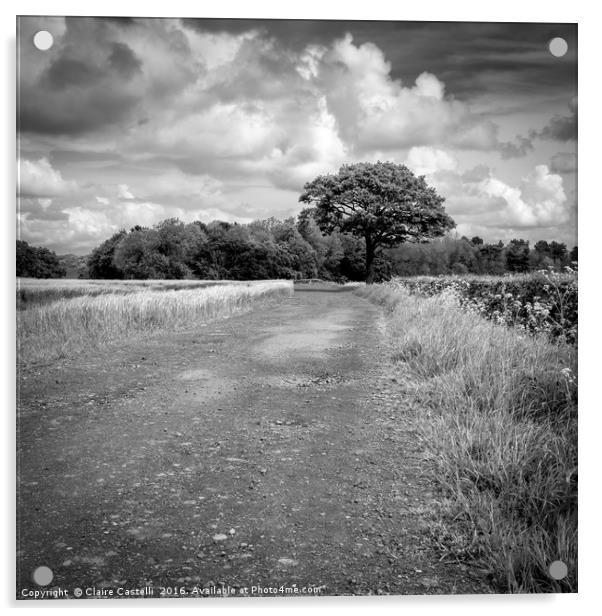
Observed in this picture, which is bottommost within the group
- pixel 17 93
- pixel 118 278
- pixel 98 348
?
pixel 98 348

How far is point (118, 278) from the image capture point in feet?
19.6

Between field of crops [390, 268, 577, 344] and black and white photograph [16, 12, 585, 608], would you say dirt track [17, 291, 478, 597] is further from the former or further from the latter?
field of crops [390, 268, 577, 344]

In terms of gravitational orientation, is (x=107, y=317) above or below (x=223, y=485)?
above

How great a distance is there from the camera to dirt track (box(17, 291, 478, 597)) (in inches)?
99.0

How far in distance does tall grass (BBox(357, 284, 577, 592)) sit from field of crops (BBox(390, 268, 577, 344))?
0.31 meters

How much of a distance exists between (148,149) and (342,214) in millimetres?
12179

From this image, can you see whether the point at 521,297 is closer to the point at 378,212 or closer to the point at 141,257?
the point at 378,212

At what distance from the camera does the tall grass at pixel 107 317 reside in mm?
5318

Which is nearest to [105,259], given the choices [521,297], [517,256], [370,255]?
[517,256]

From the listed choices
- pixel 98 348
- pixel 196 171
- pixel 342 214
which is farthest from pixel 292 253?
pixel 196 171

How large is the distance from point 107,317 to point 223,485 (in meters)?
7.09

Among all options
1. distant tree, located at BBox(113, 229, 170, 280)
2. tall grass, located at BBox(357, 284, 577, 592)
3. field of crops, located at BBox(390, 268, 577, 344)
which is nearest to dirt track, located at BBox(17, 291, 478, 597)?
tall grass, located at BBox(357, 284, 577, 592)

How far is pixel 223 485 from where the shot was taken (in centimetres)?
325

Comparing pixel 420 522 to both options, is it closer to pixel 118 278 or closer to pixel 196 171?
pixel 196 171
